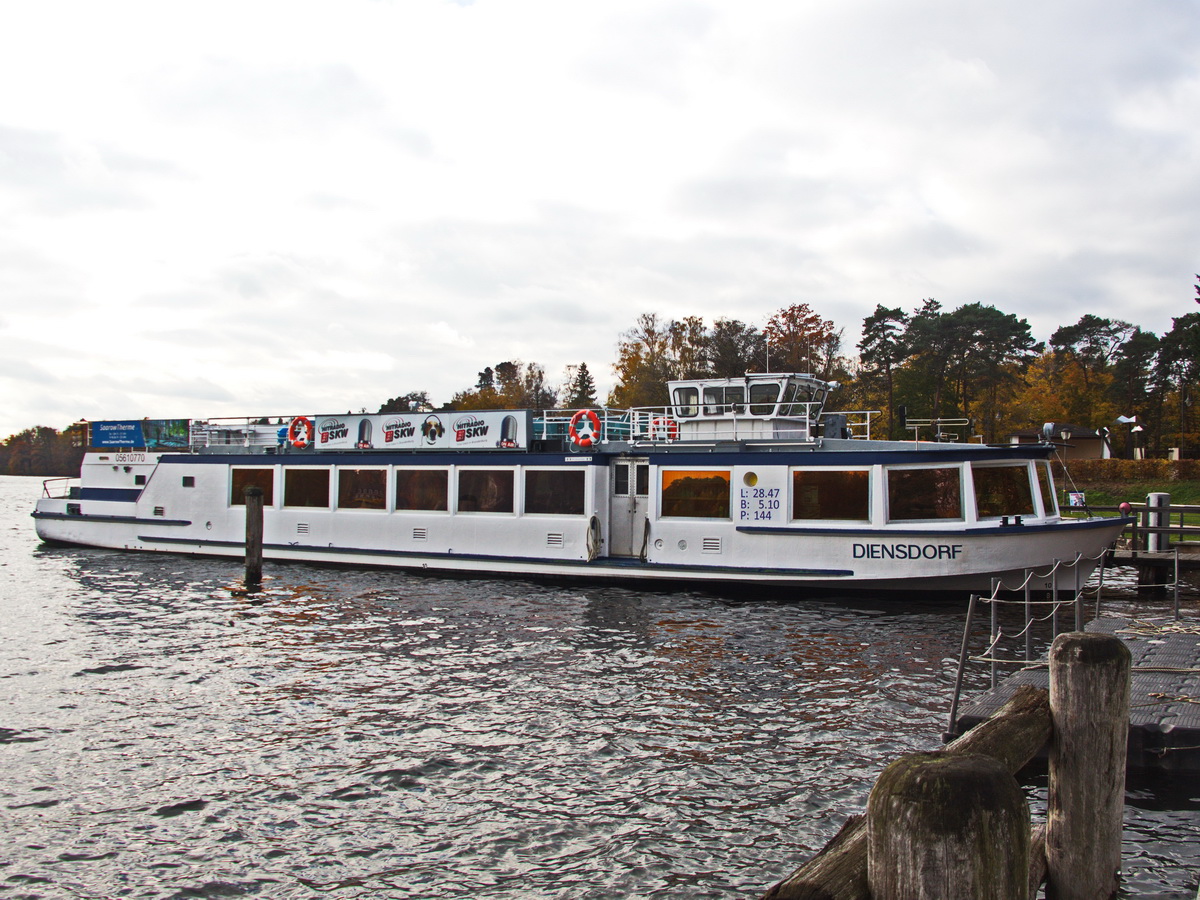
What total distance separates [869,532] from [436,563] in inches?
452

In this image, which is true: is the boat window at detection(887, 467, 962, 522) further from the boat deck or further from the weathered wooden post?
the weathered wooden post

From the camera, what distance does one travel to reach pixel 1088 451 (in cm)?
6431

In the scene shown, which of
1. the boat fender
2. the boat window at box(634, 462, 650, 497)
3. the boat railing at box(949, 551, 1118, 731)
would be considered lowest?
the boat railing at box(949, 551, 1118, 731)

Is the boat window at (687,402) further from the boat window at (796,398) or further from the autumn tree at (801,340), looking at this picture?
the autumn tree at (801,340)

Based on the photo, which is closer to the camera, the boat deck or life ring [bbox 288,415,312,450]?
the boat deck

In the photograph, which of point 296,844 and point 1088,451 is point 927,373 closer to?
point 1088,451

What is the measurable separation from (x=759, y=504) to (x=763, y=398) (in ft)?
11.5

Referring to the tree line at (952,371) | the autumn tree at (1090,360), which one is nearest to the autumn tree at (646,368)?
the tree line at (952,371)

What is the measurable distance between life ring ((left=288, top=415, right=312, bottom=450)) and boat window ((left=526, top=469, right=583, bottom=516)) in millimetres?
8619

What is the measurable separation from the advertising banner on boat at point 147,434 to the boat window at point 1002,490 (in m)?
25.2

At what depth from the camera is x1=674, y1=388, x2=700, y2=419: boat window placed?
2361 cm

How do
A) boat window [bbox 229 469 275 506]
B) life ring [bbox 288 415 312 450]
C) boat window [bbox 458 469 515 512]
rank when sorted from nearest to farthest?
boat window [bbox 458 469 515 512] → boat window [bbox 229 469 275 506] → life ring [bbox 288 415 312 450]

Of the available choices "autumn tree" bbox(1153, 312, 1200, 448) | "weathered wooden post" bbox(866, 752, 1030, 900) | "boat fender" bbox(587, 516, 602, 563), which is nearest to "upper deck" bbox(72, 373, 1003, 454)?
"boat fender" bbox(587, 516, 602, 563)

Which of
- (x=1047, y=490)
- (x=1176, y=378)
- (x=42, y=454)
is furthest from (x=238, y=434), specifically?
(x=42, y=454)
